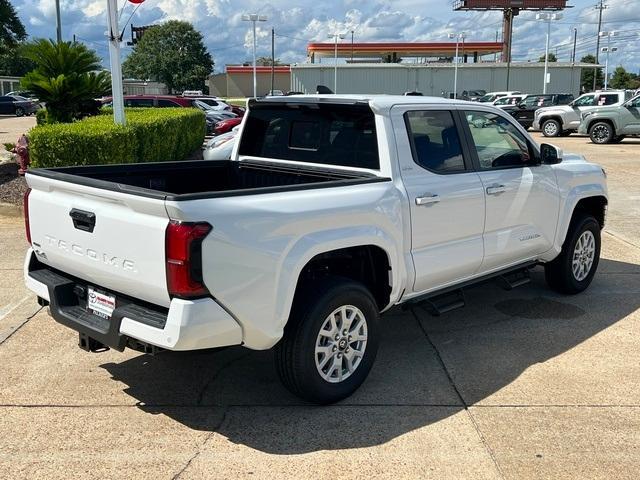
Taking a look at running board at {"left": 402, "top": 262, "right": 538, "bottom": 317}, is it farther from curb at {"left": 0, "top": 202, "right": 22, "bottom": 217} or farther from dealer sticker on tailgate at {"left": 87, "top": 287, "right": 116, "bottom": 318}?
curb at {"left": 0, "top": 202, "right": 22, "bottom": 217}

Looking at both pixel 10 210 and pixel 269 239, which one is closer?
pixel 269 239

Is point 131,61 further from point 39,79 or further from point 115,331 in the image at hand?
point 115,331

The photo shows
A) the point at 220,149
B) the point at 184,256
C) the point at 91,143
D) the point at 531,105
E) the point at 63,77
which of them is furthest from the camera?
the point at 531,105

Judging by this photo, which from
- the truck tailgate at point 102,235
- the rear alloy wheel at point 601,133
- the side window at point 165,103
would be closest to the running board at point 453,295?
the truck tailgate at point 102,235

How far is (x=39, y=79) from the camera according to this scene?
1258 cm

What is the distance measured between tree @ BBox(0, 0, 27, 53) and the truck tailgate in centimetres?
1166

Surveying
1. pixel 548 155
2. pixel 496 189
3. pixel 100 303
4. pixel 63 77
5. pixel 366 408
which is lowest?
pixel 366 408

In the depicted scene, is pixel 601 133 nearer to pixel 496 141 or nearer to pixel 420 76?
pixel 496 141

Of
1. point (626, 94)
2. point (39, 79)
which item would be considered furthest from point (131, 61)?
point (39, 79)

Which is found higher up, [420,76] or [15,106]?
[420,76]

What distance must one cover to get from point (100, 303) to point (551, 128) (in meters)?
27.1

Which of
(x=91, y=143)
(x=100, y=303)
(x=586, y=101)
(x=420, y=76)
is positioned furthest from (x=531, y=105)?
(x=420, y=76)

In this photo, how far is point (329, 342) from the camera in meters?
4.05

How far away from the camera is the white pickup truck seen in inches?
135
